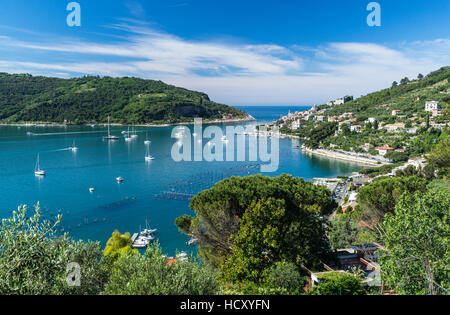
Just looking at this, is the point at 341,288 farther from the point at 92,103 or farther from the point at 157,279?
the point at 92,103

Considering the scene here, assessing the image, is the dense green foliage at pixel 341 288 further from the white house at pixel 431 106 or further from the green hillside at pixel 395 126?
the white house at pixel 431 106

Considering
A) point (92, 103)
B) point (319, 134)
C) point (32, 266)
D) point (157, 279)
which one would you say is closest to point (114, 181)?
point (32, 266)

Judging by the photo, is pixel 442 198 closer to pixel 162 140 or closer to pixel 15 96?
pixel 162 140

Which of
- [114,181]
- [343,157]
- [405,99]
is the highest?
[405,99]

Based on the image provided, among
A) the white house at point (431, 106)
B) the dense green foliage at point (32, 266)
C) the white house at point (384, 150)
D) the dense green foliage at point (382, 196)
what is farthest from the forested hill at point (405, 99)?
the dense green foliage at point (32, 266)

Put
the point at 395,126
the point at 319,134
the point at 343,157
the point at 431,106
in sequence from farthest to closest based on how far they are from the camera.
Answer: the point at 319,134, the point at 431,106, the point at 395,126, the point at 343,157

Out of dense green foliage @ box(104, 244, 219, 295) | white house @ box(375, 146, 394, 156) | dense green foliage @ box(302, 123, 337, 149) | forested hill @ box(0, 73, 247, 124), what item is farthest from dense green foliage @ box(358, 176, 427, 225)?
forested hill @ box(0, 73, 247, 124)
